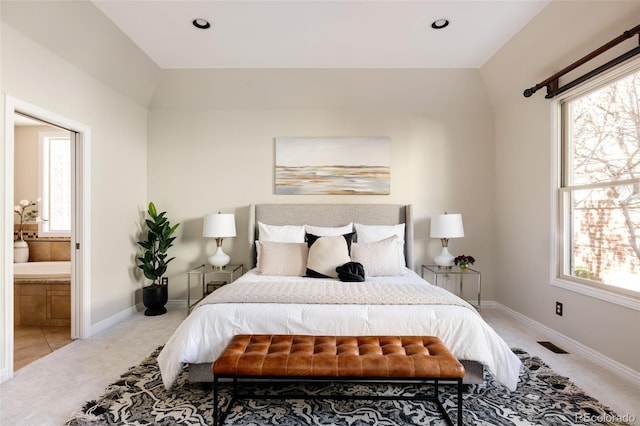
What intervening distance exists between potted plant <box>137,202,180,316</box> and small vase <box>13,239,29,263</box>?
2.13m

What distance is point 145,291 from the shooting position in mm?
3822

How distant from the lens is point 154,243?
406 cm

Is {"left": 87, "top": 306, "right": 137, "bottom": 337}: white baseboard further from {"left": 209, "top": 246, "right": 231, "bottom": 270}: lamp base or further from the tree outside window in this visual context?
the tree outside window

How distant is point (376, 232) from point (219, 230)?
1.86 meters

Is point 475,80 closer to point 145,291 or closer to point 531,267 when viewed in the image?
point 531,267

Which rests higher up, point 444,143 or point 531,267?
point 444,143

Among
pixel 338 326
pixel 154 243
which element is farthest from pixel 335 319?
pixel 154 243

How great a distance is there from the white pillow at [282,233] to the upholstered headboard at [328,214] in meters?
0.23

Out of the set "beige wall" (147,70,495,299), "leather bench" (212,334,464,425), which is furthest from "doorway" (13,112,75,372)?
"leather bench" (212,334,464,425)

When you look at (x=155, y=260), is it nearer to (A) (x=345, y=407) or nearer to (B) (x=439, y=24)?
(A) (x=345, y=407)

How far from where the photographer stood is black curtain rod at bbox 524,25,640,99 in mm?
2188

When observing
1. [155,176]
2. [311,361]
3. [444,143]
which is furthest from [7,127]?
[444,143]

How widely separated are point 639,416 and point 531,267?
1746 mm

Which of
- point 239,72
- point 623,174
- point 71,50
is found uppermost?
point 239,72
